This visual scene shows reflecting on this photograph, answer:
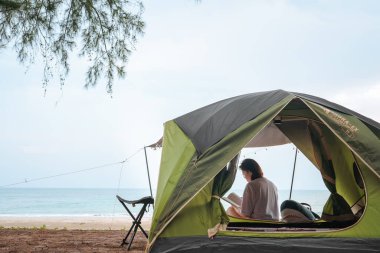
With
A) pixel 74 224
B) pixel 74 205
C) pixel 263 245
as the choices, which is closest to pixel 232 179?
pixel 263 245

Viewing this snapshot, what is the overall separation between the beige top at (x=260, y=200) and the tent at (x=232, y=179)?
0.23 metres

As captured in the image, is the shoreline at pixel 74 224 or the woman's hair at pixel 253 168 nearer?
the woman's hair at pixel 253 168

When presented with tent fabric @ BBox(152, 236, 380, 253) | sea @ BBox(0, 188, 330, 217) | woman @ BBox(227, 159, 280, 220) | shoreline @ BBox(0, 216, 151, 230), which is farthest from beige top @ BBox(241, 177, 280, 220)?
sea @ BBox(0, 188, 330, 217)

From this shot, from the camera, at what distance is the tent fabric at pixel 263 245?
361cm

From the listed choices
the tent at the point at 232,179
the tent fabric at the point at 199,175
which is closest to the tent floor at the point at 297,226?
the tent at the point at 232,179

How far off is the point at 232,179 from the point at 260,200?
0.45m

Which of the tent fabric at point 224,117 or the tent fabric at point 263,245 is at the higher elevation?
the tent fabric at point 224,117

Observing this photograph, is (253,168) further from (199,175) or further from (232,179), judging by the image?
(199,175)

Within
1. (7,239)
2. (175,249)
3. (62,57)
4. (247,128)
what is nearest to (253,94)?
(247,128)

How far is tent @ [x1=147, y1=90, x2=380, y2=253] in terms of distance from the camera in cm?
368

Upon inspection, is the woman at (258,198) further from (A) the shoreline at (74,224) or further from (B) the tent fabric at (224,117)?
(A) the shoreline at (74,224)

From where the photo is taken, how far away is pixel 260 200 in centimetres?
463

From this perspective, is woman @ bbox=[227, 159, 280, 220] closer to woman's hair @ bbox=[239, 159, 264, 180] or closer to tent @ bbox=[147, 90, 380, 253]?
woman's hair @ bbox=[239, 159, 264, 180]

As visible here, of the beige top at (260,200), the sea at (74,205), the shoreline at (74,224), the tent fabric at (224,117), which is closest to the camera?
the tent fabric at (224,117)
